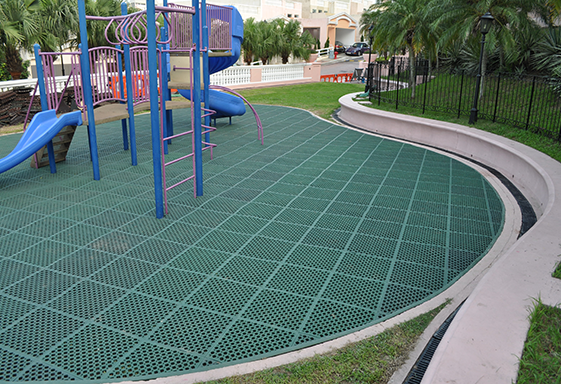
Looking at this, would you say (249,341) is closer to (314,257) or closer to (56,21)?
(314,257)

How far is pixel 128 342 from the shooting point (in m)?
3.37

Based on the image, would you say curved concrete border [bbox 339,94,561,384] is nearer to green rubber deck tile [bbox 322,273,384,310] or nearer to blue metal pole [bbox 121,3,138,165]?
green rubber deck tile [bbox 322,273,384,310]

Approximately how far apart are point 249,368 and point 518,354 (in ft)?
5.68

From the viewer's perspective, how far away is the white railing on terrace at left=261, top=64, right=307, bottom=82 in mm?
24736

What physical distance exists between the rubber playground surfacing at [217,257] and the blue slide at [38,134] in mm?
519

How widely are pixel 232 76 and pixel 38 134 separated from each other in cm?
1658

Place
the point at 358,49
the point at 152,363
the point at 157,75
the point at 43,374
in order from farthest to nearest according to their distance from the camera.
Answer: the point at 358,49
the point at 157,75
the point at 152,363
the point at 43,374

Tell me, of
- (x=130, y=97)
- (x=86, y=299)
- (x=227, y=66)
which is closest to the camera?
(x=86, y=299)

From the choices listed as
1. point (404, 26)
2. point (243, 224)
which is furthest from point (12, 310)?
point (404, 26)

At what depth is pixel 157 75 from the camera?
27.5 ft

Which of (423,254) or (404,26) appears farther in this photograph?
(404,26)

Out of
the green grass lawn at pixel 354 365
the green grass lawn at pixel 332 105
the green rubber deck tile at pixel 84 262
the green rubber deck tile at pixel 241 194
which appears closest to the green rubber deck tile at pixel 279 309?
the green grass lawn at pixel 354 365

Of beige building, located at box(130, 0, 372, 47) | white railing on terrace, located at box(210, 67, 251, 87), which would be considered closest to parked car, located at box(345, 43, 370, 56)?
beige building, located at box(130, 0, 372, 47)

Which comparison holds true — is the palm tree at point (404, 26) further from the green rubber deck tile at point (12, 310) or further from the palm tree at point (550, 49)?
the green rubber deck tile at point (12, 310)
